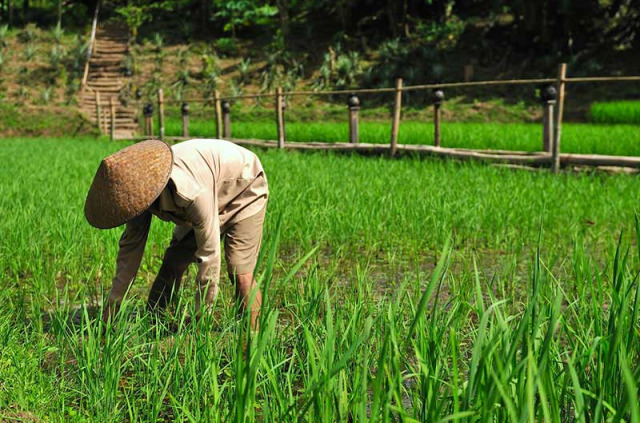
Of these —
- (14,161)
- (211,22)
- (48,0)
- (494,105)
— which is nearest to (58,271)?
(14,161)

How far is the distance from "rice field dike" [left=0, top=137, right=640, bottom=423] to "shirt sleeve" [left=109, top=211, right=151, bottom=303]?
0.14 metres

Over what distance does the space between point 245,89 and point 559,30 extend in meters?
8.59

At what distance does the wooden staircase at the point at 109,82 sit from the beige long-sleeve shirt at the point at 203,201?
15.6m

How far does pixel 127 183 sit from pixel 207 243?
1.18 ft

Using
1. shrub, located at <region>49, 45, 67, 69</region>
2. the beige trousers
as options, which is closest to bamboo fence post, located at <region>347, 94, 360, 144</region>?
the beige trousers

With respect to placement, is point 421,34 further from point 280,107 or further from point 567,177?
point 567,177

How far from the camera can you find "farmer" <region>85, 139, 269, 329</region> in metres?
2.12

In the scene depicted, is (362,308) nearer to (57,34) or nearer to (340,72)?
(340,72)

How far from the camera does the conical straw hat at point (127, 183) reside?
2107 mm

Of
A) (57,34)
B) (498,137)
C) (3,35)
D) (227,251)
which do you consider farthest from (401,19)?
(227,251)

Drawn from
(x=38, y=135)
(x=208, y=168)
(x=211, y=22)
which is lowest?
(x=38, y=135)

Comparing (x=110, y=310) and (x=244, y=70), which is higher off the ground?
(x=244, y=70)

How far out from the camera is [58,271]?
3.58 metres

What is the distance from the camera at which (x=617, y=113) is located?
1178 centimetres
